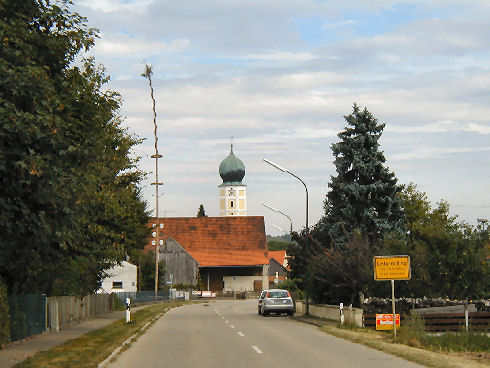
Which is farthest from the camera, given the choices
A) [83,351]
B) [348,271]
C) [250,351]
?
[348,271]

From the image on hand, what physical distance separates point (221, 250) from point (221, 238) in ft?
9.73

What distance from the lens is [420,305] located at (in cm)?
3266

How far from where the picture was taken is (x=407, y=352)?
65.5ft

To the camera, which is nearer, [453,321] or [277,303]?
[453,321]

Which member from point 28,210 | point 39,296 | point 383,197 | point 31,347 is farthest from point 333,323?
point 28,210

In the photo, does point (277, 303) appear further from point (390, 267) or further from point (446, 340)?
point (446, 340)

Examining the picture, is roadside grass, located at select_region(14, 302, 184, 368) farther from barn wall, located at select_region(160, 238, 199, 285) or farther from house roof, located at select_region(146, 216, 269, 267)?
house roof, located at select_region(146, 216, 269, 267)

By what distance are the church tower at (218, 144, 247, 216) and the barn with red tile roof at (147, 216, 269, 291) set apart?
28709mm

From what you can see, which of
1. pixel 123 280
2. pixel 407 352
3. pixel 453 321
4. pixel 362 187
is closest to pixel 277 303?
pixel 362 187

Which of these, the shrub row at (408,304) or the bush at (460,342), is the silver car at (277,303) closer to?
the shrub row at (408,304)

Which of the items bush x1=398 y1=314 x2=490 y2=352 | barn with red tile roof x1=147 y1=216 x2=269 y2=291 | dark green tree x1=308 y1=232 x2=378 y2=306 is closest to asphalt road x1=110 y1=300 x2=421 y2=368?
bush x1=398 y1=314 x2=490 y2=352

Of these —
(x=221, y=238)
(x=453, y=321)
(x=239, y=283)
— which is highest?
(x=221, y=238)

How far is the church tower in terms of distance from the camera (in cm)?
14712

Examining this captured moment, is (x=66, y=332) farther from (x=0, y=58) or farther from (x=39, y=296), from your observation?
(x=0, y=58)
